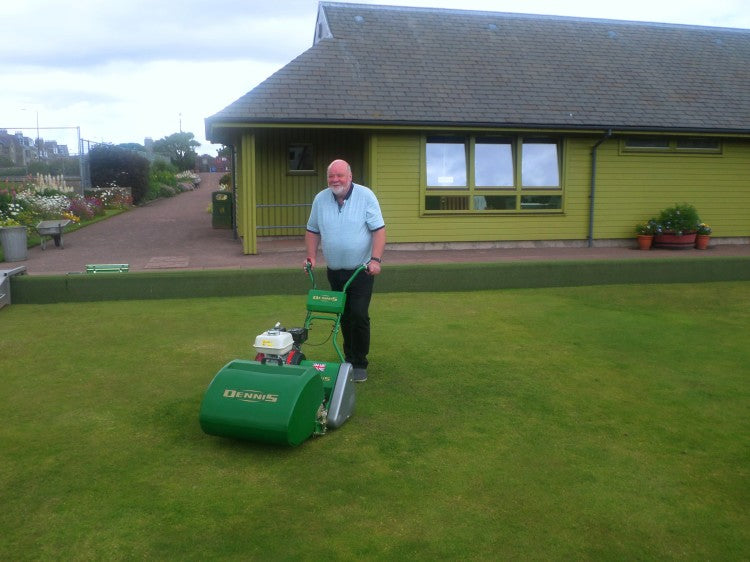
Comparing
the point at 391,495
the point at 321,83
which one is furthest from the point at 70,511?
the point at 321,83

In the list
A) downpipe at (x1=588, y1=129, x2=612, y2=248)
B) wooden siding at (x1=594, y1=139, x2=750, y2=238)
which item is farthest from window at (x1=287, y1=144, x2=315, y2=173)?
wooden siding at (x1=594, y1=139, x2=750, y2=238)

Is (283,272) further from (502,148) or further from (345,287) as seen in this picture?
(502,148)

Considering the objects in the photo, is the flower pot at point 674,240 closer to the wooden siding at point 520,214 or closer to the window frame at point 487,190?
the wooden siding at point 520,214

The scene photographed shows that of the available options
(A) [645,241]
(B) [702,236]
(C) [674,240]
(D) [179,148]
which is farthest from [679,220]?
(D) [179,148]

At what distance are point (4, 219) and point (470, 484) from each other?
14263 mm

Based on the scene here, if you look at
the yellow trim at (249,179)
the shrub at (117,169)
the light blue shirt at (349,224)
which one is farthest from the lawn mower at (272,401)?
the shrub at (117,169)

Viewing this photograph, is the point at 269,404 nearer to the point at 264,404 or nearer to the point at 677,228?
the point at 264,404

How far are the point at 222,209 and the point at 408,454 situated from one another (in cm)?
1575

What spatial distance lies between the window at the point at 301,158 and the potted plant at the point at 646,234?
24.6 feet

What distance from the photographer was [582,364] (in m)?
6.21

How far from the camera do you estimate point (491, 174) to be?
15312 millimetres

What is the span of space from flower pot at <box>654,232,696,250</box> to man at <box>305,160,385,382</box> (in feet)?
38.8

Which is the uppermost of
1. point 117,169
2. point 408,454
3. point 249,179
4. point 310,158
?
point 117,169

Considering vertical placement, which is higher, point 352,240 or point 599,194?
point 599,194
